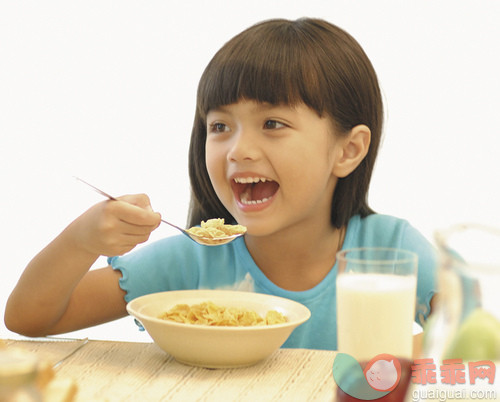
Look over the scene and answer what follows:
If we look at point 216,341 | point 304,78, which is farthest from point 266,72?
point 216,341

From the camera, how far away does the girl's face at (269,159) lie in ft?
4.00

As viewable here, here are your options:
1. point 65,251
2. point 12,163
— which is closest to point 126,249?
point 65,251

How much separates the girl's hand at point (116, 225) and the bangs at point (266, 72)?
304 millimetres

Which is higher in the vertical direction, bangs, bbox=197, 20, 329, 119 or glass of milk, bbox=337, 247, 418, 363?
bangs, bbox=197, 20, 329, 119

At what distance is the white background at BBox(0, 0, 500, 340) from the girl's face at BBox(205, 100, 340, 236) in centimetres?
106

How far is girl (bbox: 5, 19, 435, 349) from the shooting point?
3.73ft

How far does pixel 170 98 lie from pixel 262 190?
1.13 meters

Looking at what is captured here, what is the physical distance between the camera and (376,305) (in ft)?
2.06

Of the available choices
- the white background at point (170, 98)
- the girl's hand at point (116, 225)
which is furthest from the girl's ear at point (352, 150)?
the white background at point (170, 98)

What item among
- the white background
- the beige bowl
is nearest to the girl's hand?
the beige bowl
